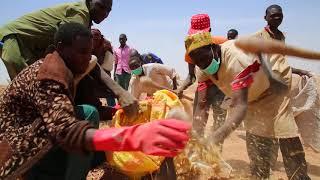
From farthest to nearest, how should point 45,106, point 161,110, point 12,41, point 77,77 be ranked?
point 12,41
point 161,110
point 77,77
point 45,106

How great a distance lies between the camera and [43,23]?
362 cm

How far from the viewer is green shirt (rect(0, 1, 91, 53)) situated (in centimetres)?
357

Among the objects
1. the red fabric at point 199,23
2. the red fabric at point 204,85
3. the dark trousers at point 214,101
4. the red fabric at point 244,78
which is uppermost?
the red fabric at point 199,23

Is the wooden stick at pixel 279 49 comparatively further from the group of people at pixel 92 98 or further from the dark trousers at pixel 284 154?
the dark trousers at pixel 284 154

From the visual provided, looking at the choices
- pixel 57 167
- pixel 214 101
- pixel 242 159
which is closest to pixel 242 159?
pixel 242 159

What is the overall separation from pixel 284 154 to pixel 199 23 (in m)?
1.49

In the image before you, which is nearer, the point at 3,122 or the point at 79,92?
the point at 3,122

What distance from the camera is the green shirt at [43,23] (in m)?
3.57

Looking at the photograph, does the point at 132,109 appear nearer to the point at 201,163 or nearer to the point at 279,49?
the point at 201,163

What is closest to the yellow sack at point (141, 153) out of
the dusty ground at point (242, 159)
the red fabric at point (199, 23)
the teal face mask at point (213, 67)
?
the teal face mask at point (213, 67)

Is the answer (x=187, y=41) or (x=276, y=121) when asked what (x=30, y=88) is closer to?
(x=187, y=41)

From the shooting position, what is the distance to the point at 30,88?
2467 mm

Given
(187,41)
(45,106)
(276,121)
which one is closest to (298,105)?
(276,121)

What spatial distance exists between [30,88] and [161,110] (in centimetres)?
115
